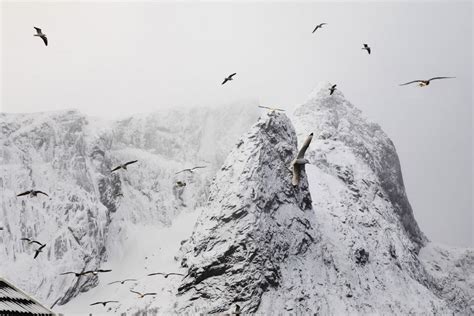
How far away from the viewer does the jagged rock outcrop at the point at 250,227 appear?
16025 centimetres

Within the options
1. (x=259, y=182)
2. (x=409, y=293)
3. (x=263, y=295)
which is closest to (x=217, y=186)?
(x=259, y=182)

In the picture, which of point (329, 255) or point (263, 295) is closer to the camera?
point (263, 295)

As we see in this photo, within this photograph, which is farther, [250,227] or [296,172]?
[250,227]

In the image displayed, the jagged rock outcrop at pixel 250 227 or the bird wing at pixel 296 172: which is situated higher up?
the bird wing at pixel 296 172

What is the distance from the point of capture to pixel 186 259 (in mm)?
178500

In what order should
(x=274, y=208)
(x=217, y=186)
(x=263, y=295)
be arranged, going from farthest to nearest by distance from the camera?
(x=217, y=186) → (x=274, y=208) → (x=263, y=295)

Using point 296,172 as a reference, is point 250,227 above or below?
below

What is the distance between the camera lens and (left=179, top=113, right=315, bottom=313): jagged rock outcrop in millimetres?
160250

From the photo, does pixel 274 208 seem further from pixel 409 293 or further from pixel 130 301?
pixel 130 301

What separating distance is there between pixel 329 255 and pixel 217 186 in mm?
39487

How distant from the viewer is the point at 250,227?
165750 mm

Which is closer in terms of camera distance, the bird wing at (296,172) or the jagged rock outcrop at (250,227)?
the bird wing at (296,172)

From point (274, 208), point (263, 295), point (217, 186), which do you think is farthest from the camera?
point (217, 186)

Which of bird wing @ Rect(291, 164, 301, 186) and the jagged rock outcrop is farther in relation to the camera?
the jagged rock outcrop
